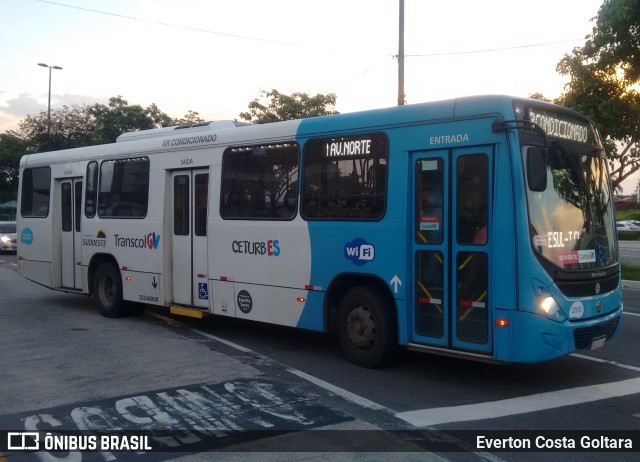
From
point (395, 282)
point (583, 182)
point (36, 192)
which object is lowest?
point (395, 282)

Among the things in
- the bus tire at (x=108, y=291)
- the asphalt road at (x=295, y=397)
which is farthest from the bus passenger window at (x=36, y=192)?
the asphalt road at (x=295, y=397)

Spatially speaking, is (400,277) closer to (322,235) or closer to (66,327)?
(322,235)

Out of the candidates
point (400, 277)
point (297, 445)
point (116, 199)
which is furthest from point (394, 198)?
point (116, 199)

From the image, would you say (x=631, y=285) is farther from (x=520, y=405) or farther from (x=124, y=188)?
(x=124, y=188)

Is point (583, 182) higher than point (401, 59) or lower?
lower

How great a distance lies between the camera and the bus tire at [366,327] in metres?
8.12

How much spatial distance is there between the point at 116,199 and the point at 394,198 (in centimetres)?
667

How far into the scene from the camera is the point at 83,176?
43.7ft

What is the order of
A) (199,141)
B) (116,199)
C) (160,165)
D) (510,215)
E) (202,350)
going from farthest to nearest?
(116,199) → (160,165) → (199,141) → (202,350) → (510,215)

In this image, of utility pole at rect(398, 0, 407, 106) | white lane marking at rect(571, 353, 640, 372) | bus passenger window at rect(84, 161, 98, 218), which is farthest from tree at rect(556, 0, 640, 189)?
bus passenger window at rect(84, 161, 98, 218)

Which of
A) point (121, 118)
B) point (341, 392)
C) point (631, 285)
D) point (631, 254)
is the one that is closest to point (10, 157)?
point (121, 118)

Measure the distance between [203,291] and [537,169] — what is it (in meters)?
5.90

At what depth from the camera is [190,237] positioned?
11.1 meters

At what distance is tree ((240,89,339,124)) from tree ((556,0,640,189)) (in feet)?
40.7
